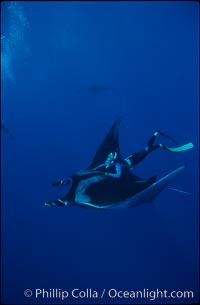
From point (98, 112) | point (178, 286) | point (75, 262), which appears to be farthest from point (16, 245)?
point (98, 112)

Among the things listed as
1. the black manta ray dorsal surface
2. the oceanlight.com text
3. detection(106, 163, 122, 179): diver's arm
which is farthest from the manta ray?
the oceanlight.com text

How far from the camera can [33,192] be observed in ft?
64.2

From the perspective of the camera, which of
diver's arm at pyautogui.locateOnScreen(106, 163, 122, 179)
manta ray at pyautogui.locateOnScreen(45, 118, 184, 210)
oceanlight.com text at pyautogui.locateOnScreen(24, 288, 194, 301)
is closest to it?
manta ray at pyautogui.locateOnScreen(45, 118, 184, 210)

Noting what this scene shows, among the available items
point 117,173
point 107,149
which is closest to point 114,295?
point 107,149

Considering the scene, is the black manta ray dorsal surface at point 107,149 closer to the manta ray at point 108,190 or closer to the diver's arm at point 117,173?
the diver's arm at point 117,173

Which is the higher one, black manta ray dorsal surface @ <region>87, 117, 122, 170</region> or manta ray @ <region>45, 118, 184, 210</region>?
black manta ray dorsal surface @ <region>87, 117, 122, 170</region>

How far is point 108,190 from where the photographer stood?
4566 millimetres

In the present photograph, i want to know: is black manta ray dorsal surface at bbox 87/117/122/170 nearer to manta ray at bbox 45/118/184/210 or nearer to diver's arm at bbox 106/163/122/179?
diver's arm at bbox 106/163/122/179

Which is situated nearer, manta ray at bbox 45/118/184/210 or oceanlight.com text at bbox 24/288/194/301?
manta ray at bbox 45/118/184/210

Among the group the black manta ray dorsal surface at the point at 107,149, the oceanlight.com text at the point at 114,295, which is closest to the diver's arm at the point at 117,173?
the black manta ray dorsal surface at the point at 107,149

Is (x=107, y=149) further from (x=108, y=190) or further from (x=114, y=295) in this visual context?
(x=114, y=295)

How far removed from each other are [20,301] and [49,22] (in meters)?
14.9

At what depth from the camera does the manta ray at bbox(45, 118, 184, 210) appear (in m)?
4.21

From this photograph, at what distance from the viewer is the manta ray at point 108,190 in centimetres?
421
